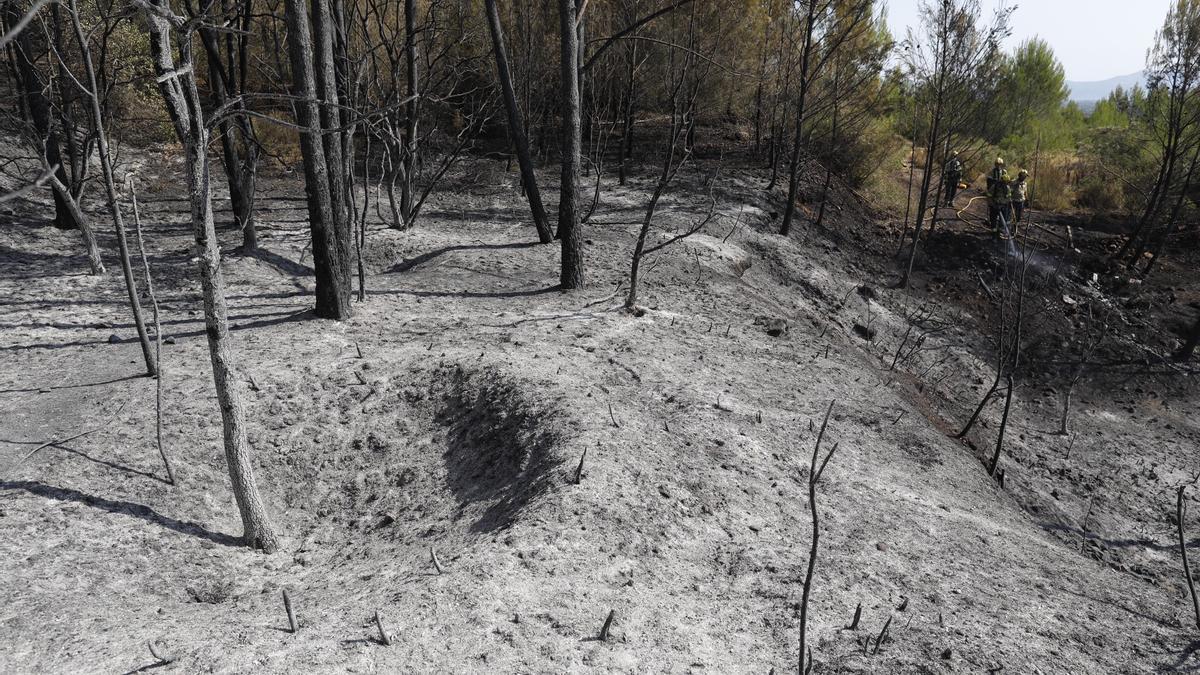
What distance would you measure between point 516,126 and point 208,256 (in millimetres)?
7493

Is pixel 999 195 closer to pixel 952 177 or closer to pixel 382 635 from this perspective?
pixel 952 177

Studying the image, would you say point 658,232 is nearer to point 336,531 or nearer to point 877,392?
point 877,392

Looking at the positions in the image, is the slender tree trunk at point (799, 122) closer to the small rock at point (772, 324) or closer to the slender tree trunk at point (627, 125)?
the slender tree trunk at point (627, 125)

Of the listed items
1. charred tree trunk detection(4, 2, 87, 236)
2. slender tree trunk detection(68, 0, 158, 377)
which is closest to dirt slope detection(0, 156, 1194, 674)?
slender tree trunk detection(68, 0, 158, 377)

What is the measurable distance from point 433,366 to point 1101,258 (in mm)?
15186

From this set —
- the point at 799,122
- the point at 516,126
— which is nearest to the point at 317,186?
the point at 516,126

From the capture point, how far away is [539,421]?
6.00 m

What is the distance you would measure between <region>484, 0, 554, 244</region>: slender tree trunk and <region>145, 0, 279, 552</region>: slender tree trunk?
21.9 feet

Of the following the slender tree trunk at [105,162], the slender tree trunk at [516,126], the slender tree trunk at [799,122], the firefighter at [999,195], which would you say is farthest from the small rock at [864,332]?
the slender tree trunk at [105,162]

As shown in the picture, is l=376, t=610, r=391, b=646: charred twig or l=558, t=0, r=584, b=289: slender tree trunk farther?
l=558, t=0, r=584, b=289: slender tree trunk

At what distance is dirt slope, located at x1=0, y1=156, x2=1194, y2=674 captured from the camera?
404cm

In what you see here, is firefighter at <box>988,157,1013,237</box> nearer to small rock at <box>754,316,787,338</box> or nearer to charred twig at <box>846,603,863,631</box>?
small rock at <box>754,316,787,338</box>

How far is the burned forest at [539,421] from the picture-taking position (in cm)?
416

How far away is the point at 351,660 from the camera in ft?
12.0
